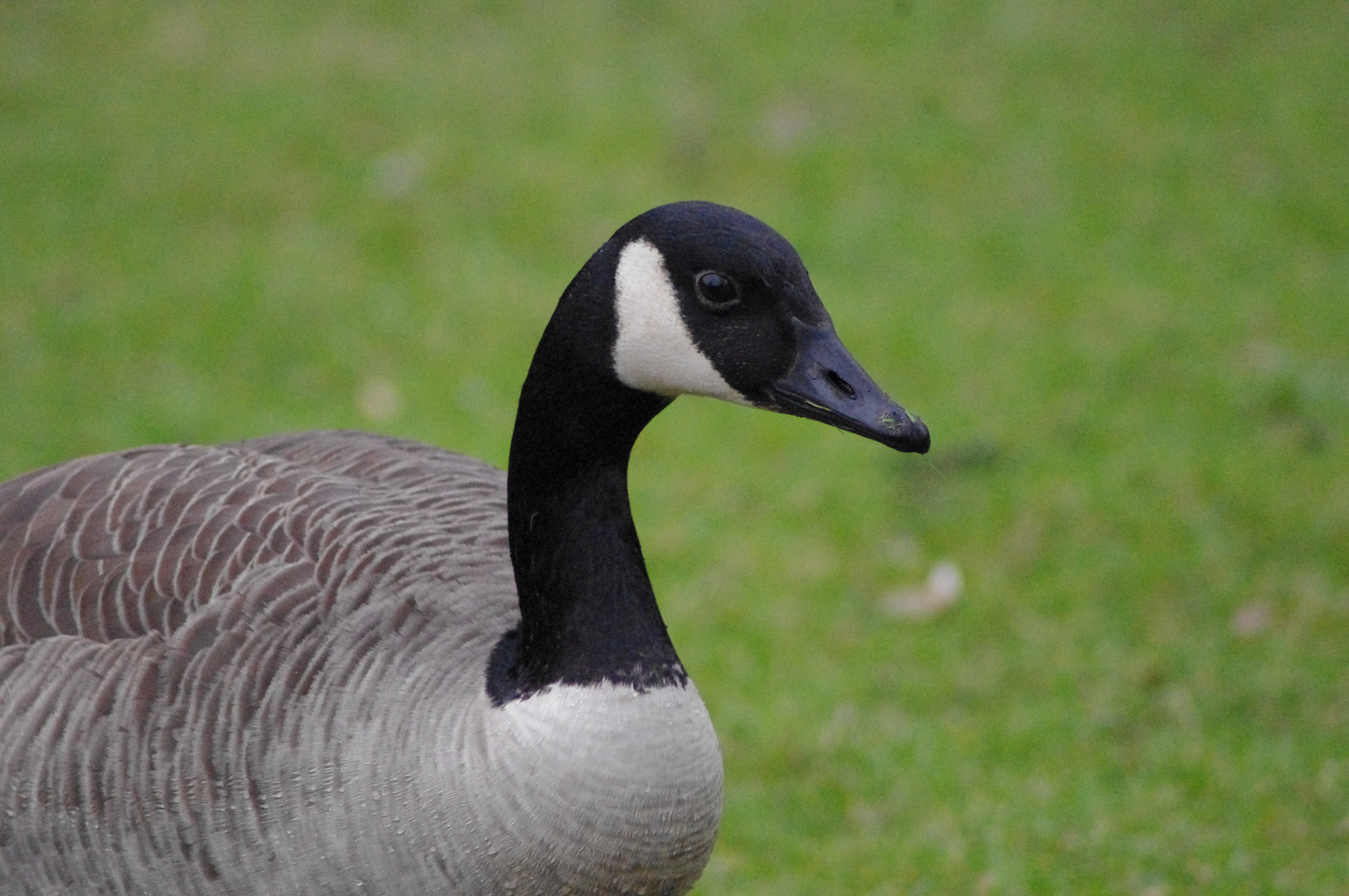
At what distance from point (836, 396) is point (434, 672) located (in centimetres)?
97

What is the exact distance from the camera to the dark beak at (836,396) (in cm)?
238

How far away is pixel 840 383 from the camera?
8.11ft

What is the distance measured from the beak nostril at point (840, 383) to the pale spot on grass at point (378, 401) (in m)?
3.84

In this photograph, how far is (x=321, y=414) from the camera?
6.01m

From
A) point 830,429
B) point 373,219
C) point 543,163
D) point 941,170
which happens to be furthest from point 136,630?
point 941,170

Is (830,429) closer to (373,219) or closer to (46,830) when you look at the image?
(373,219)

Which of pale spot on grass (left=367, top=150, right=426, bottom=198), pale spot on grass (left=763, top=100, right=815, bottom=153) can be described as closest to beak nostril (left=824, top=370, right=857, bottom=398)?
pale spot on grass (left=367, top=150, right=426, bottom=198)

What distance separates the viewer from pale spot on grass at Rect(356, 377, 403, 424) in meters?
6.06

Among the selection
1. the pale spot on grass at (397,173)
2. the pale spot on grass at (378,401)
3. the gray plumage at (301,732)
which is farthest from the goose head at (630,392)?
the pale spot on grass at (397,173)

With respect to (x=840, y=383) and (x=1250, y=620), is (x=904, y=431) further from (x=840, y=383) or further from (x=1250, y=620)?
(x=1250, y=620)

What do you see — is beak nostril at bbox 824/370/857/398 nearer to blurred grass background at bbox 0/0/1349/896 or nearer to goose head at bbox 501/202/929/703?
goose head at bbox 501/202/929/703

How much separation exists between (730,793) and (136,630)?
2049mm

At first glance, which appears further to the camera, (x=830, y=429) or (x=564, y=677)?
(x=830, y=429)

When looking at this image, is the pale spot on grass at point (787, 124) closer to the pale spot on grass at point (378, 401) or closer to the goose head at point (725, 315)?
the pale spot on grass at point (378, 401)
